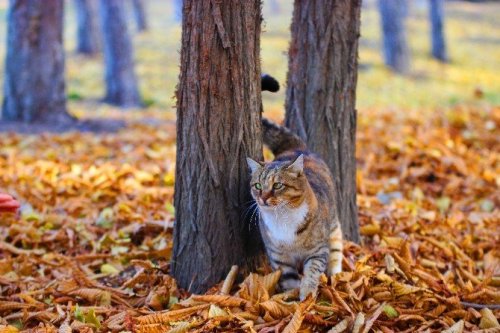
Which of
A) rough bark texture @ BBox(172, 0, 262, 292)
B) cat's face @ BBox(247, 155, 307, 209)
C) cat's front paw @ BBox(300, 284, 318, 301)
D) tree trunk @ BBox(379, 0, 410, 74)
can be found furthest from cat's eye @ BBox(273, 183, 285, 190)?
tree trunk @ BBox(379, 0, 410, 74)

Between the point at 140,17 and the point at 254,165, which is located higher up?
the point at 140,17

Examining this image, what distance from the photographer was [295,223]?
13.5ft

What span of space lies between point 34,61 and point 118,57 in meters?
4.00

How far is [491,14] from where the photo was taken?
3209cm

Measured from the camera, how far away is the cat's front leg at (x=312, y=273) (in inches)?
156

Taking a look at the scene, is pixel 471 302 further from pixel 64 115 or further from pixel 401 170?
pixel 64 115

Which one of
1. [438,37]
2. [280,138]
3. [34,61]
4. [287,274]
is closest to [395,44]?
[438,37]

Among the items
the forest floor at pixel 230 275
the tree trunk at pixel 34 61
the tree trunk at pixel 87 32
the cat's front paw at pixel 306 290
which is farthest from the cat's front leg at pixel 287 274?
the tree trunk at pixel 87 32

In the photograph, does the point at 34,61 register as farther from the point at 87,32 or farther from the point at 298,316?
the point at 87,32

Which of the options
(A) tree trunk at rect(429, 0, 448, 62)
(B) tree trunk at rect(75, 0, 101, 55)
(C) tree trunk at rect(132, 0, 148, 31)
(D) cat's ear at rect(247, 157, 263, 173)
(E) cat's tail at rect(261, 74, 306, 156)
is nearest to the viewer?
(D) cat's ear at rect(247, 157, 263, 173)

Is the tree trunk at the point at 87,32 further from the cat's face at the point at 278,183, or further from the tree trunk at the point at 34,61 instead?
the cat's face at the point at 278,183

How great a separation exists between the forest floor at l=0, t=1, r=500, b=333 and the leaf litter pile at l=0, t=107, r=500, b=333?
0.01m

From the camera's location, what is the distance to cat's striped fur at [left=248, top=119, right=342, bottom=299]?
158 inches

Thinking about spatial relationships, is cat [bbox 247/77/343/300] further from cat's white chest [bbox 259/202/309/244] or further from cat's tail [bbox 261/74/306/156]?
cat's tail [bbox 261/74/306/156]
